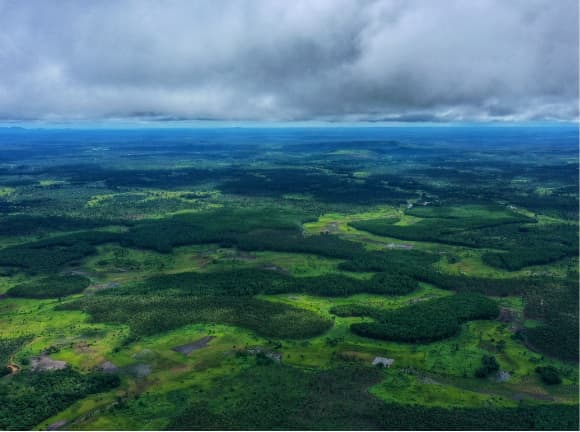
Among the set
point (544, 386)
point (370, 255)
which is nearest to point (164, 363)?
point (544, 386)

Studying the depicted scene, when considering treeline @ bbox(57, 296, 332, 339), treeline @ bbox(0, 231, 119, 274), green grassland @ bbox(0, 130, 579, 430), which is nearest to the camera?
green grassland @ bbox(0, 130, 579, 430)

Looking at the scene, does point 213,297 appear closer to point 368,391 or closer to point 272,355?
point 272,355

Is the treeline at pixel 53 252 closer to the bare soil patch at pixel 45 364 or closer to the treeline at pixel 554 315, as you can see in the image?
the bare soil patch at pixel 45 364

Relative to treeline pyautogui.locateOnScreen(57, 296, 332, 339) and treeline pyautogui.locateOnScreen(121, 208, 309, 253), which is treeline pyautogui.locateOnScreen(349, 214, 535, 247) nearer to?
treeline pyautogui.locateOnScreen(121, 208, 309, 253)

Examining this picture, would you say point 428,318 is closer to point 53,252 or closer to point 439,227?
point 439,227

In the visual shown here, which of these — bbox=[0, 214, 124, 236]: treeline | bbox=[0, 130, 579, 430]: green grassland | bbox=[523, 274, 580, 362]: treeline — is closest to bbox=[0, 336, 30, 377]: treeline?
bbox=[0, 130, 579, 430]: green grassland

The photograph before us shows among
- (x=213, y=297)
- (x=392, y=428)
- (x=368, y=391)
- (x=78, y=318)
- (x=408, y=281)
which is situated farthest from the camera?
(x=408, y=281)
